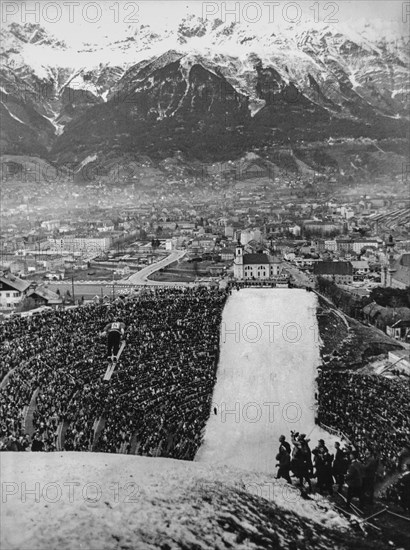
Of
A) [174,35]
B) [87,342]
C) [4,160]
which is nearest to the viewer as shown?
[87,342]

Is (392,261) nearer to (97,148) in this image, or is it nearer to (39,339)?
(97,148)

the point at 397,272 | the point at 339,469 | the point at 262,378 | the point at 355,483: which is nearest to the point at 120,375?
the point at 262,378

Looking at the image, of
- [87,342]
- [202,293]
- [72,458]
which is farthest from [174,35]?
[72,458]

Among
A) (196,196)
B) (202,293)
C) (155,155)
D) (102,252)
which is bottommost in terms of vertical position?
(202,293)

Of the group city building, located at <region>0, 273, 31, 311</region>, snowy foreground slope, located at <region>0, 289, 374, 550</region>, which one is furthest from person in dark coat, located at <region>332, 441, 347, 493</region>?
city building, located at <region>0, 273, 31, 311</region>

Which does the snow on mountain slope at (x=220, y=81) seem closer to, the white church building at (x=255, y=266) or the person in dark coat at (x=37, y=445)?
the white church building at (x=255, y=266)

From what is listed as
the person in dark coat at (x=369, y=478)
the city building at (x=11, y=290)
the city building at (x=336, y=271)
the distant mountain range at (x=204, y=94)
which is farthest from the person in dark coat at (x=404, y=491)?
the distant mountain range at (x=204, y=94)

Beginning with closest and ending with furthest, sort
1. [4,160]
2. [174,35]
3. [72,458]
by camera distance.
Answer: [72,458], [174,35], [4,160]
